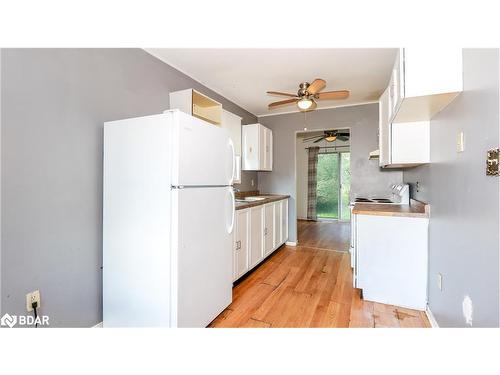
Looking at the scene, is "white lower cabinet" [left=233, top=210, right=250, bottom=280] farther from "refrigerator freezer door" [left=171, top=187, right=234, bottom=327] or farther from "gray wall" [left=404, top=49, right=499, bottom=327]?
"gray wall" [left=404, top=49, right=499, bottom=327]

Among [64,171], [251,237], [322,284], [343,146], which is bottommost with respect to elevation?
[322,284]

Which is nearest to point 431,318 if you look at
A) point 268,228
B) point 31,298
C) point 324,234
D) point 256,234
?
point 256,234

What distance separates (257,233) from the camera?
10.3 ft

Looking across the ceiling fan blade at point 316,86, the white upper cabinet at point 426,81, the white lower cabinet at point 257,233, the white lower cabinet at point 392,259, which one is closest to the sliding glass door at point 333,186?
the white lower cabinet at point 257,233

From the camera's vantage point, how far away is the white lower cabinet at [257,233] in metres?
2.70

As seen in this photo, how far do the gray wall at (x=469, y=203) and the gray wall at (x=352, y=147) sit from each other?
1.99 m

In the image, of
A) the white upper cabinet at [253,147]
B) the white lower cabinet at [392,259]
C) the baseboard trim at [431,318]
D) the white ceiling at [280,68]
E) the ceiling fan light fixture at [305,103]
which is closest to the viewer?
the baseboard trim at [431,318]

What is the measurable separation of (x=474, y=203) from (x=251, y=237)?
2.16m

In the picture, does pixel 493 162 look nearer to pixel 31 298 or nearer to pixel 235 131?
Result: pixel 31 298

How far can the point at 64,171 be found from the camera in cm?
158

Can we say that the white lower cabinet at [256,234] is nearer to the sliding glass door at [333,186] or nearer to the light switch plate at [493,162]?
the light switch plate at [493,162]

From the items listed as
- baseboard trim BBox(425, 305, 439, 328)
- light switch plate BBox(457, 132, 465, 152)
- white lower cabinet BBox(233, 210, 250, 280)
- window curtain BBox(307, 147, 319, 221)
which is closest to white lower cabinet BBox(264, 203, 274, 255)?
white lower cabinet BBox(233, 210, 250, 280)
